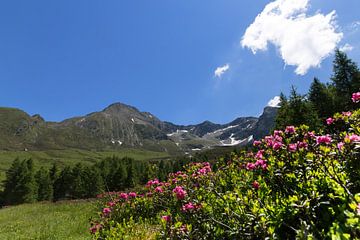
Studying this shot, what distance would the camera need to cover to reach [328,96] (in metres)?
43.4

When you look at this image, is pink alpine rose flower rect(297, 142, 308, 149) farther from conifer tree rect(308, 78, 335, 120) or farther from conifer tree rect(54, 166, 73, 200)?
conifer tree rect(54, 166, 73, 200)

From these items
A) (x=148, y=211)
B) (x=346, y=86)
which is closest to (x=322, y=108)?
(x=346, y=86)

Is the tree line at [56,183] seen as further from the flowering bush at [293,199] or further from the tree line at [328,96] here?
the flowering bush at [293,199]

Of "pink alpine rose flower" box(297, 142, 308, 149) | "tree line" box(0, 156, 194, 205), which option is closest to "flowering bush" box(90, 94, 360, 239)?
"pink alpine rose flower" box(297, 142, 308, 149)

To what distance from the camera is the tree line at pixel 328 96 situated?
3912 centimetres

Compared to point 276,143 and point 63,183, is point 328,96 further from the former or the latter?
point 63,183

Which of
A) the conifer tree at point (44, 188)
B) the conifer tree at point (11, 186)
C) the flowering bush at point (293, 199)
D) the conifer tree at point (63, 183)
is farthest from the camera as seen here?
the conifer tree at point (63, 183)

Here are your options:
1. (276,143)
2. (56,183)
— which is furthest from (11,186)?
(276,143)

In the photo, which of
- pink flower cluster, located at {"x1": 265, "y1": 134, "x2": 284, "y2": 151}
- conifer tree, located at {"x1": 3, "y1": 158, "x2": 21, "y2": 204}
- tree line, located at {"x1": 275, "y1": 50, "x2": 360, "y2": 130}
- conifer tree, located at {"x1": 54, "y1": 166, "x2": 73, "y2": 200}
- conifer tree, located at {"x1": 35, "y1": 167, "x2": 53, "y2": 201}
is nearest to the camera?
pink flower cluster, located at {"x1": 265, "y1": 134, "x2": 284, "y2": 151}

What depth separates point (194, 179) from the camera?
8070 mm

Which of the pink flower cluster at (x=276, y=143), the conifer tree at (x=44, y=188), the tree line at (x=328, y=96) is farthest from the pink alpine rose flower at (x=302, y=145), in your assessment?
the conifer tree at (x=44, y=188)

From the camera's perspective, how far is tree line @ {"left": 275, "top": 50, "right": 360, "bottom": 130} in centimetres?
3912

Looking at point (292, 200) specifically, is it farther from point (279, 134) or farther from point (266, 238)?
point (279, 134)

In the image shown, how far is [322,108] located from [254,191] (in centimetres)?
4650
